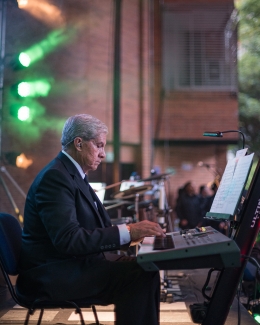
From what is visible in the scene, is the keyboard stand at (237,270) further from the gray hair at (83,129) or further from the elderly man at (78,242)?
the gray hair at (83,129)

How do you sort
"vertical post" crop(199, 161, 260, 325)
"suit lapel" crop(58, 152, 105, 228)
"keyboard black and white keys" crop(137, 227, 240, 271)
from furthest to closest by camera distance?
"suit lapel" crop(58, 152, 105, 228) → "vertical post" crop(199, 161, 260, 325) → "keyboard black and white keys" crop(137, 227, 240, 271)

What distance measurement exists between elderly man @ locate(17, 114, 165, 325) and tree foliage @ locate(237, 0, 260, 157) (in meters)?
9.74

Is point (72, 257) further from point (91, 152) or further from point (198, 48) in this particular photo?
point (198, 48)

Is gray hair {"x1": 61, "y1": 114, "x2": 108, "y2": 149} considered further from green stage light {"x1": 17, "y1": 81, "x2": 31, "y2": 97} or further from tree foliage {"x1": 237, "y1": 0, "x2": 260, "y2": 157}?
tree foliage {"x1": 237, "y1": 0, "x2": 260, "y2": 157}

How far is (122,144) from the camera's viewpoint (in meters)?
10.2

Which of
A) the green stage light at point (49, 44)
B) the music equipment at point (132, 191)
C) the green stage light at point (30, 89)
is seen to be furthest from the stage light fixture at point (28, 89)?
the music equipment at point (132, 191)

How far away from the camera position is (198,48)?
11.9 m

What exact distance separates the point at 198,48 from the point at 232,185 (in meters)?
10.1

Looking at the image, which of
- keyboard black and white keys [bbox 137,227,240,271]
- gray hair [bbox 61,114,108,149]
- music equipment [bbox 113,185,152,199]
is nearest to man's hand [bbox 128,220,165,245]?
keyboard black and white keys [bbox 137,227,240,271]

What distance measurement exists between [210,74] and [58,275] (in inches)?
408

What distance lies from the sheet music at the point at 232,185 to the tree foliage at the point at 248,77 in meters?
9.42

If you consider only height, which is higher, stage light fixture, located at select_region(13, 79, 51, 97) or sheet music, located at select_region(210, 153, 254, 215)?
stage light fixture, located at select_region(13, 79, 51, 97)

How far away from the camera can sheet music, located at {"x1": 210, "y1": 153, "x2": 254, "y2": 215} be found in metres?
2.25

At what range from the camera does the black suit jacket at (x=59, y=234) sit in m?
2.19
